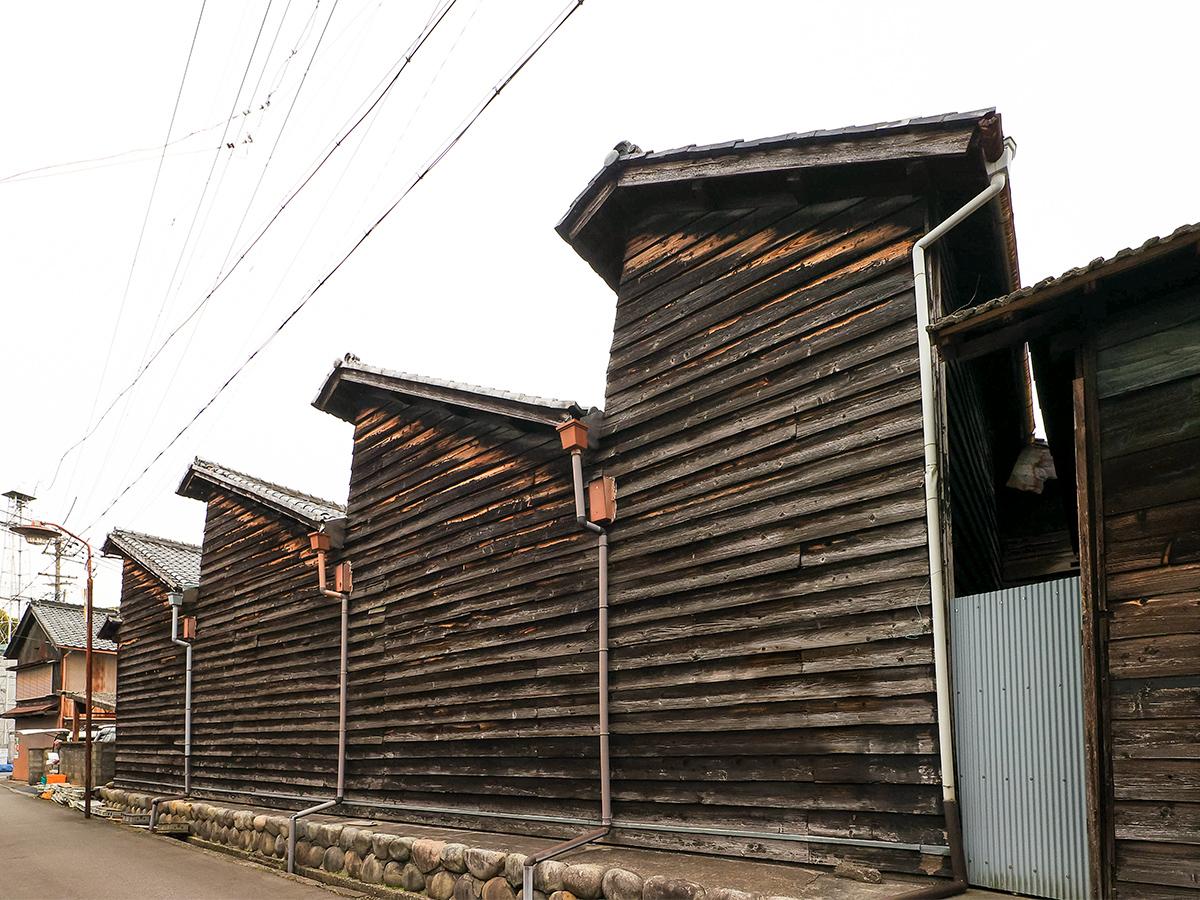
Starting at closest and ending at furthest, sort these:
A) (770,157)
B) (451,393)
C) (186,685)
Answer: (770,157) → (451,393) → (186,685)

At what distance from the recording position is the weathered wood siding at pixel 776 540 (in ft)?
23.1

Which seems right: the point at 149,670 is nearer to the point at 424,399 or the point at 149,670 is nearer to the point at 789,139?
the point at 424,399

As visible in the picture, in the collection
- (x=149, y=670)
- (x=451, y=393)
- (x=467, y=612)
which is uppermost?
(x=451, y=393)

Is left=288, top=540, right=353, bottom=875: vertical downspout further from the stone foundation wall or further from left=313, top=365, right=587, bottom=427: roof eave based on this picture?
left=313, top=365, right=587, bottom=427: roof eave

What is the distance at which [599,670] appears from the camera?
9.30 metres

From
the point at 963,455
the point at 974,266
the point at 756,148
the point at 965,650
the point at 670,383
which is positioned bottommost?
the point at 965,650

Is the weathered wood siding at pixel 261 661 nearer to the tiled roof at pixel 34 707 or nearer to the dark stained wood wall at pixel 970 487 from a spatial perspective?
the dark stained wood wall at pixel 970 487

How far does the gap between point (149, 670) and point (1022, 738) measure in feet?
61.7

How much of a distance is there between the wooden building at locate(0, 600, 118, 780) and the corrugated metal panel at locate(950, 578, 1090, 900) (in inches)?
1272

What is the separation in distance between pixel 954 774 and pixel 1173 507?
2329 mm

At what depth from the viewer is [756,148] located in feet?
27.6

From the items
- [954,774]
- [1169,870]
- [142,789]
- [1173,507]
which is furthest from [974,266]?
[142,789]

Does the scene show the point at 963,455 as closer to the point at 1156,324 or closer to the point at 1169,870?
the point at 1156,324

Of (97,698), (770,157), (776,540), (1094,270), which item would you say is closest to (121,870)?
(776,540)
